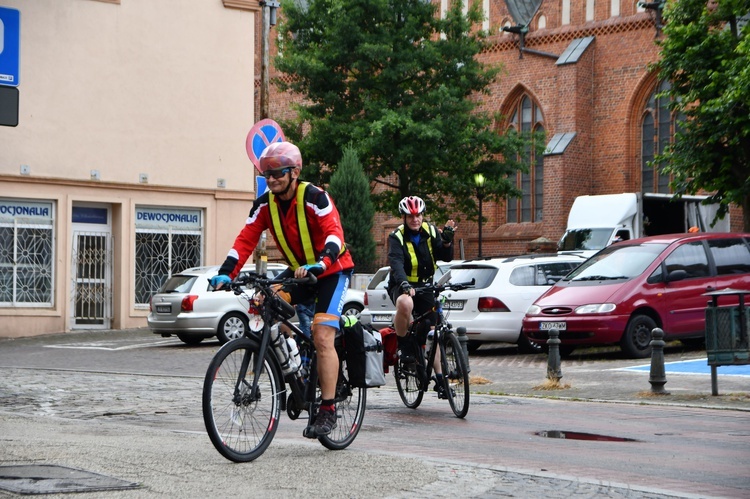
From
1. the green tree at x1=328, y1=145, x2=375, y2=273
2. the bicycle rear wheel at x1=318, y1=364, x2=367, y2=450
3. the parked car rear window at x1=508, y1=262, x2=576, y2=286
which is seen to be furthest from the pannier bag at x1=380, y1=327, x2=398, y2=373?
the green tree at x1=328, y1=145, x2=375, y2=273

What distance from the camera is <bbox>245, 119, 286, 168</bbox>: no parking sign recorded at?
1399cm

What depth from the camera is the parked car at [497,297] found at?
1903cm

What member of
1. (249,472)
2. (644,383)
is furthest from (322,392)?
(644,383)

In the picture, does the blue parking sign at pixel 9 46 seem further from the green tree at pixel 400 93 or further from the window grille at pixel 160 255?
the green tree at pixel 400 93

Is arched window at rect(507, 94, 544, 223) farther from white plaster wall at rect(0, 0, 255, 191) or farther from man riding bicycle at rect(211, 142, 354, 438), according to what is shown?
man riding bicycle at rect(211, 142, 354, 438)

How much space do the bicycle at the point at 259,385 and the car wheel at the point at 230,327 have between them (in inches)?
571

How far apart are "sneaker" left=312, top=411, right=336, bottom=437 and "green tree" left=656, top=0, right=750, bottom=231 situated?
2071 centimetres

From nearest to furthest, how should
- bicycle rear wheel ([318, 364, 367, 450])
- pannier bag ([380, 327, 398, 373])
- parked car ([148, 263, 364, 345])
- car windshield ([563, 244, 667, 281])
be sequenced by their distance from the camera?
bicycle rear wheel ([318, 364, 367, 450]) → pannier bag ([380, 327, 398, 373]) → car windshield ([563, 244, 667, 281]) → parked car ([148, 263, 364, 345])

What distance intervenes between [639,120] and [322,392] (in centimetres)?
3605

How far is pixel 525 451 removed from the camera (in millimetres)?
8109

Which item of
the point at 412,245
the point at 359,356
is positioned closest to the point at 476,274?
the point at 412,245

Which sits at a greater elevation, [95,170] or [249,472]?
[95,170]

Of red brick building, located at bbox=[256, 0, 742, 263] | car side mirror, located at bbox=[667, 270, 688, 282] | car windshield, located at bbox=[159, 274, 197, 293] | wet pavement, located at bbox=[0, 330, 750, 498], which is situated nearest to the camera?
wet pavement, located at bbox=[0, 330, 750, 498]

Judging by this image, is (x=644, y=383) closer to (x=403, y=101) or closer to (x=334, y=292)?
(x=334, y=292)
